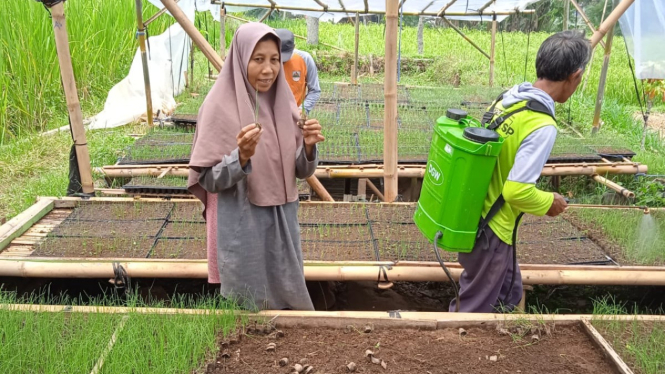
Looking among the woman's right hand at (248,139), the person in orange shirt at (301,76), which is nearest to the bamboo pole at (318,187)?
the person in orange shirt at (301,76)

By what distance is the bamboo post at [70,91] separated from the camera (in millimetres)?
3391

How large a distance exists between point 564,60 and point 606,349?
117 centimetres

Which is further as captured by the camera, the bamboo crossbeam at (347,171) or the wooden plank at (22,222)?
the bamboo crossbeam at (347,171)

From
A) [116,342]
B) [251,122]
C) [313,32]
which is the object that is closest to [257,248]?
[251,122]

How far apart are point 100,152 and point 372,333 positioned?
4.55 m

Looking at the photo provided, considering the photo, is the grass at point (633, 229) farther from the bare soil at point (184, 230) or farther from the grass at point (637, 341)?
the bare soil at point (184, 230)

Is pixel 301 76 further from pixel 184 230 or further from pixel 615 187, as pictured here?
pixel 615 187

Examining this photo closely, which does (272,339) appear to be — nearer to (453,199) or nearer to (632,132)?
(453,199)

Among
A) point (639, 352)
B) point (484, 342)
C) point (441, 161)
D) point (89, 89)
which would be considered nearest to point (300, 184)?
point (441, 161)

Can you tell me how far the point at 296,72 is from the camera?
4.43 m

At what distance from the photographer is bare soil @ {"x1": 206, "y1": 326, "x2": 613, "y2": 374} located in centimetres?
207

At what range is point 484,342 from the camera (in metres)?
Answer: 2.24

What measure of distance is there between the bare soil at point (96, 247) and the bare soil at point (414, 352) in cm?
142

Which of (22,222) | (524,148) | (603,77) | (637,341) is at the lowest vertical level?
(637,341)
